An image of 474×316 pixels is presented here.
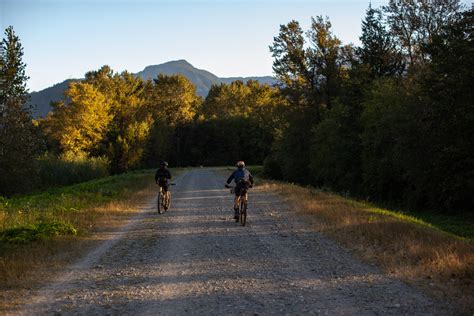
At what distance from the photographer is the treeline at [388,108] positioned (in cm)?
2241

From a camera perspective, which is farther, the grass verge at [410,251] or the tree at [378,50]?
the tree at [378,50]

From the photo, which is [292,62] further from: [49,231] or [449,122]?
[49,231]

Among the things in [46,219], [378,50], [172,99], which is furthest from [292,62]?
[172,99]

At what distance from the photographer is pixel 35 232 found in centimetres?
1206

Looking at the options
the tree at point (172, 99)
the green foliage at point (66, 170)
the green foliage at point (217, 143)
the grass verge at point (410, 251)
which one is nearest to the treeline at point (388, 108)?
the grass verge at point (410, 251)

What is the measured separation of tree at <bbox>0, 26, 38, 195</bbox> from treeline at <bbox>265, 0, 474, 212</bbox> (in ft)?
71.9

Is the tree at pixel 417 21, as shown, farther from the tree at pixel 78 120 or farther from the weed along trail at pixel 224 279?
the tree at pixel 78 120

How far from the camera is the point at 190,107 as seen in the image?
327ft

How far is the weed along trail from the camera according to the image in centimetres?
634

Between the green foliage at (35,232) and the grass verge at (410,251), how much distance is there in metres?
7.57

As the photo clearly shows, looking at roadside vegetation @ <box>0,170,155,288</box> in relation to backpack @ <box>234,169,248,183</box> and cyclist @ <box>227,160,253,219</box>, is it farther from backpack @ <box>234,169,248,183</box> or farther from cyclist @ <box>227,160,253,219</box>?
backpack @ <box>234,169,248,183</box>

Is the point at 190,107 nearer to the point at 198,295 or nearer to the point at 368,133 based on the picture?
the point at 368,133

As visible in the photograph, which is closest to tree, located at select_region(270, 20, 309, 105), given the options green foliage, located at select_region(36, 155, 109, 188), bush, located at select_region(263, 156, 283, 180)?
bush, located at select_region(263, 156, 283, 180)

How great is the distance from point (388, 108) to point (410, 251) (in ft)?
70.4
